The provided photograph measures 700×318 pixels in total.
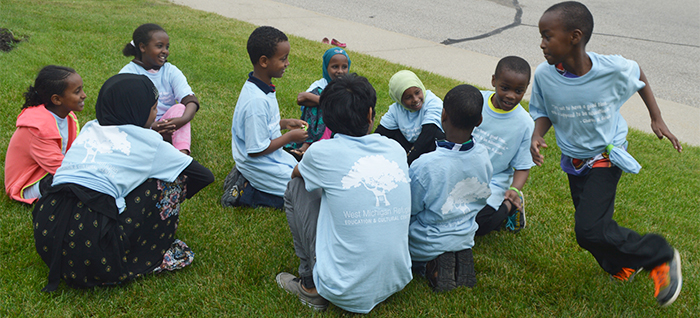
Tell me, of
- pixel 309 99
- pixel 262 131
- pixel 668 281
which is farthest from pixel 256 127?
A: pixel 668 281

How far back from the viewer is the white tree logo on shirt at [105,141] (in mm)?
2962

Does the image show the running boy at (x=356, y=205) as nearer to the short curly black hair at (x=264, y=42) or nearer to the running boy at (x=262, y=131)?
the running boy at (x=262, y=131)

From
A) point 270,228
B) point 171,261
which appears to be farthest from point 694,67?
point 171,261

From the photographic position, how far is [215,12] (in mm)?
11594

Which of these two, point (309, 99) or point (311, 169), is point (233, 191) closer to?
point (309, 99)

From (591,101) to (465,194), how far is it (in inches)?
38.2

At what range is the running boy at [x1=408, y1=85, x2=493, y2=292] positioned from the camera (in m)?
3.03

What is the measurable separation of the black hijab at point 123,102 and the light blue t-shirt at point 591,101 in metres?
2.57

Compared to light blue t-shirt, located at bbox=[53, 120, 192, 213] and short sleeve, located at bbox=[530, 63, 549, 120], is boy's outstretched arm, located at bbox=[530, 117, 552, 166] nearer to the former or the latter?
short sleeve, located at bbox=[530, 63, 549, 120]

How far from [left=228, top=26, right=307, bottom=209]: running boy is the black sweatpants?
2046 mm

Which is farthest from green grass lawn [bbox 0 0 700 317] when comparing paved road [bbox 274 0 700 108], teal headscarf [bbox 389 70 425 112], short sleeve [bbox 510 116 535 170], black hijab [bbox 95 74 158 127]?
paved road [bbox 274 0 700 108]

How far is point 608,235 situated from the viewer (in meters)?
3.10

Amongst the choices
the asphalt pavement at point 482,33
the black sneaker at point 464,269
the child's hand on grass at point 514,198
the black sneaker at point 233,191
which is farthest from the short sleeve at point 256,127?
the asphalt pavement at point 482,33

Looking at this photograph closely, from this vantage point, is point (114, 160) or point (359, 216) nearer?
point (359, 216)
